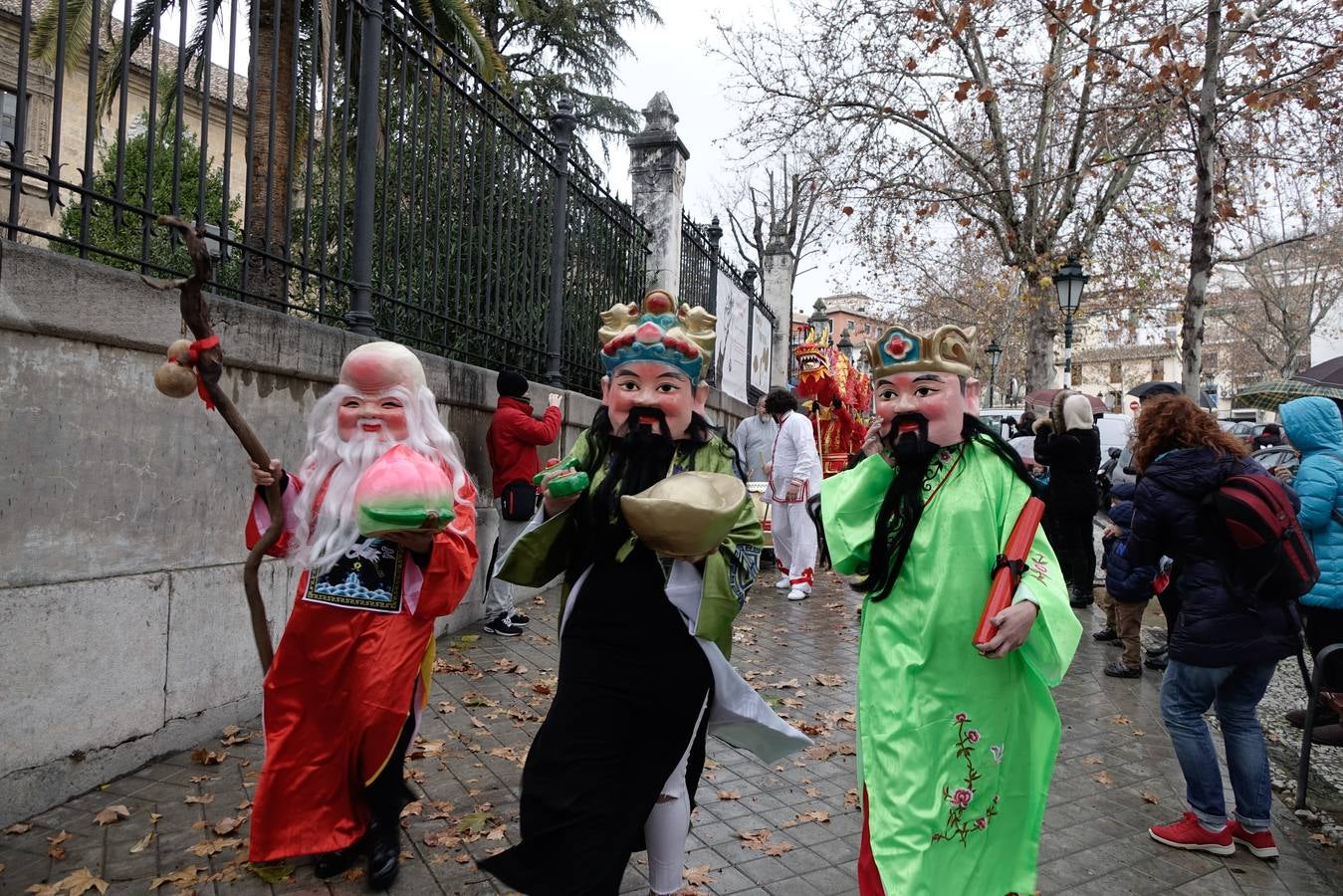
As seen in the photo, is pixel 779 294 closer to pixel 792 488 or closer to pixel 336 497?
pixel 792 488

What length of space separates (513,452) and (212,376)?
3.77 meters

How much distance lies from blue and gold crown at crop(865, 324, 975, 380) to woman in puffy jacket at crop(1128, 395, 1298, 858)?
5.44 ft

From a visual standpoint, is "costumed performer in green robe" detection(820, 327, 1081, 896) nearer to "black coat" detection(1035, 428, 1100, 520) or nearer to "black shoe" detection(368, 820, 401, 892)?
"black shoe" detection(368, 820, 401, 892)

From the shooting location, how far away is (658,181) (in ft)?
36.6

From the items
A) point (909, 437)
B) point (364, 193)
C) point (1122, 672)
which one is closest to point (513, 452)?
point (364, 193)

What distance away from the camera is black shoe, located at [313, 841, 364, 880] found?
3141 millimetres

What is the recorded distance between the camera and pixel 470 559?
10.7 feet

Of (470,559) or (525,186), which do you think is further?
(525,186)

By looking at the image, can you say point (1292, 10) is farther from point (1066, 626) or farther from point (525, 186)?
point (1066, 626)

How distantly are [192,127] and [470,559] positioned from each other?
2037 cm

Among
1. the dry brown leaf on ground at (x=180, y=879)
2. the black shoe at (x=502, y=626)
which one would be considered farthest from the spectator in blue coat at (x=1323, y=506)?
the dry brown leaf on ground at (x=180, y=879)

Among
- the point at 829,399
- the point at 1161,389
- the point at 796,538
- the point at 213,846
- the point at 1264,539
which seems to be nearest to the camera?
the point at 213,846

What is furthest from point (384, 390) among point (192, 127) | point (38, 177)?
point (192, 127)

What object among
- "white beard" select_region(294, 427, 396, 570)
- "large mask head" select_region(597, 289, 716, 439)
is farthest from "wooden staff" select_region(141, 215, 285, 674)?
"large mask head" select_region(597, 289, 716, 439)
